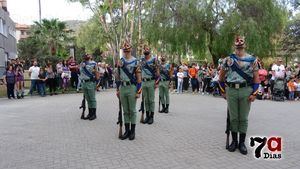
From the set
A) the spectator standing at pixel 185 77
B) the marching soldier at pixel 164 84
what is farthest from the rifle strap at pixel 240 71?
the spectator standing at pixel 185 77

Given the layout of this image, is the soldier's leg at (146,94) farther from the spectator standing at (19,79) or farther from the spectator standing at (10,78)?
the spectator standing at (19,79)

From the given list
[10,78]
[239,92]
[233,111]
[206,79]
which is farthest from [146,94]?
[206,79]

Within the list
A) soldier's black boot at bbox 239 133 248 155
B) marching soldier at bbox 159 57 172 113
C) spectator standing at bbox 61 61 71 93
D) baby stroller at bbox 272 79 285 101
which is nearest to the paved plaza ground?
soldier's black boot at bbox 239 133 248 155

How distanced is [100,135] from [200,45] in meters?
17.0

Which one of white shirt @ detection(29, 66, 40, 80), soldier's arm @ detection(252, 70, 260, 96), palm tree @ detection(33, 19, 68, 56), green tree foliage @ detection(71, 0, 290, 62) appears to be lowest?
soldier's arm @ detection(252, 70, 260, 96)

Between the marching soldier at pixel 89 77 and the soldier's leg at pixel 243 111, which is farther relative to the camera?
the marching soldier at pixel 89 77

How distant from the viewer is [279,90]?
16.0 m

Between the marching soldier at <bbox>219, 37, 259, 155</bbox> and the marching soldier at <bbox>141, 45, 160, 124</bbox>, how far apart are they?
3185mm

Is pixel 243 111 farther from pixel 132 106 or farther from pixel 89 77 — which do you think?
pixel 89 77

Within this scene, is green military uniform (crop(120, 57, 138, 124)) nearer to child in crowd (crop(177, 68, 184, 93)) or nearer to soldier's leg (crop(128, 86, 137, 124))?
soldier's leg (crop(128, 86, 137, 124))

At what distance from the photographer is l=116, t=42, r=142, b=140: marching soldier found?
780cm

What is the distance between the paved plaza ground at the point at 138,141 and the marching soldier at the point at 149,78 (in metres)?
0.53

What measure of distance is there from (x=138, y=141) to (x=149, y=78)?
8.42 feet

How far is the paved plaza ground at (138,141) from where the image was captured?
19.9 ft
